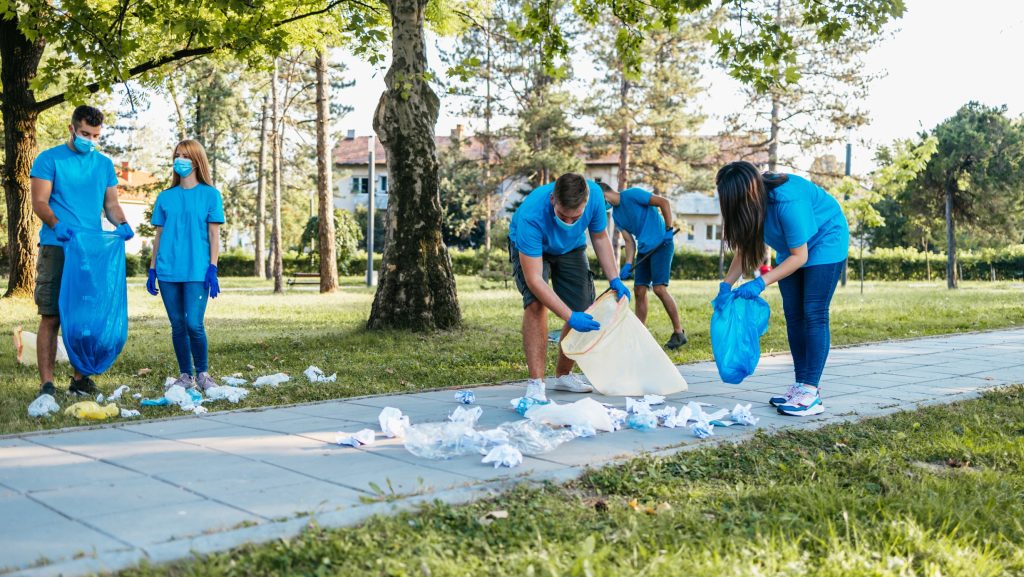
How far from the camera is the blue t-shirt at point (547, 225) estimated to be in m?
5.72

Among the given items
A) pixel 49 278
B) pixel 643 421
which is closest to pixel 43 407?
pixel 49 278

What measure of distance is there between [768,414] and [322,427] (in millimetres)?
2723

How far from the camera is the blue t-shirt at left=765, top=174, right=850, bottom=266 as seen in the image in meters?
5.37

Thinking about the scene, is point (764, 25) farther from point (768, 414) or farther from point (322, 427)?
point (322, 427)

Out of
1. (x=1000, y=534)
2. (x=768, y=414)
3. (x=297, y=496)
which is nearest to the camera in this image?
(x=1000, y=534)

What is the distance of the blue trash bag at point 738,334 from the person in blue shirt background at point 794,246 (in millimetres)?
83

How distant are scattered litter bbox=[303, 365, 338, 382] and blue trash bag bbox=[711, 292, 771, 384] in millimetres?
3090

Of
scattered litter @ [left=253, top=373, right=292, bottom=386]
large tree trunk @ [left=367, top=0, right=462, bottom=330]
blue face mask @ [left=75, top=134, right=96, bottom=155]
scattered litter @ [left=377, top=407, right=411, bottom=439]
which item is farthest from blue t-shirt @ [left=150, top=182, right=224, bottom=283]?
large tree trunk @ [left=367, top=0, right=462, bottom=330]

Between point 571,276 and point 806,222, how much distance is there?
5.54 ft

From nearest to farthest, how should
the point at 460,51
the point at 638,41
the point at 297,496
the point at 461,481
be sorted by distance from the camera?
the point at 297,496 < the point at 461,481 < the point at 638,41 < the point at 460,51

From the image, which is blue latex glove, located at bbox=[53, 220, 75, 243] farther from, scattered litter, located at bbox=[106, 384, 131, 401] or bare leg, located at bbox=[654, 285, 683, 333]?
bare leg, located at bbox=[654, 285, 683, 333]

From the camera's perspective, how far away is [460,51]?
119 feet

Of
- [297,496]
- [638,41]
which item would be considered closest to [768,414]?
[297,496]

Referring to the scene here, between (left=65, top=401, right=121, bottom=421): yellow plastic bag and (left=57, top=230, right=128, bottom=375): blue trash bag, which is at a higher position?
(left=57, top=230, right=128, bottom=375): blue trash bag
